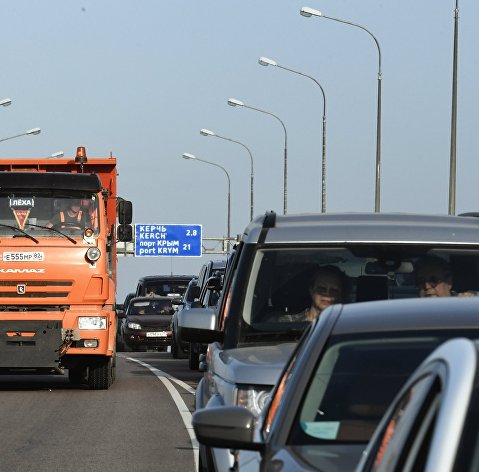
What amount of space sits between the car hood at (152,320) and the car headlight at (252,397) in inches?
1545

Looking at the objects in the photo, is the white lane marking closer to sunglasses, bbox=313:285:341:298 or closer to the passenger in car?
sunglasses, bbox=313:285:341:298

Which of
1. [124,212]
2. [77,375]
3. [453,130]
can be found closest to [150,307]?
[453,130]

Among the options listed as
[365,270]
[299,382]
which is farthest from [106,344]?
[299,382]

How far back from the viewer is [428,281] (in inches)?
358

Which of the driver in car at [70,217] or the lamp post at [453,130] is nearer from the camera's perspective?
the driver in car at [70,217]

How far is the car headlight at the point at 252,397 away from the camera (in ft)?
24.8

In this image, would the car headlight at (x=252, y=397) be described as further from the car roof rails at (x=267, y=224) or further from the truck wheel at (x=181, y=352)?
the truck wheel at (x=181, y=352)

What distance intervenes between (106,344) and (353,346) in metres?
17.0

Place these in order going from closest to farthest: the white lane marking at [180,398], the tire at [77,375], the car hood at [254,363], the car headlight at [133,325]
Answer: the car hood at [254,363], the white lane marking at [180,398], the tire at [77,375], the car headlight at [133,325]

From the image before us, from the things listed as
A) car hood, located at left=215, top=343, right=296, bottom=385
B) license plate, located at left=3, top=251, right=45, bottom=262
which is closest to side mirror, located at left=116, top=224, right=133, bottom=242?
license plate, located at left=3, top=251, right=45, bottom=262

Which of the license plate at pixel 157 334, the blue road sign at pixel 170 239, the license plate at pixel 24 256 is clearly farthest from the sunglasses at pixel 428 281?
the blue road sign at pixel 170 239

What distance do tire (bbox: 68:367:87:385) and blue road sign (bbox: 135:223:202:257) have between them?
174ft

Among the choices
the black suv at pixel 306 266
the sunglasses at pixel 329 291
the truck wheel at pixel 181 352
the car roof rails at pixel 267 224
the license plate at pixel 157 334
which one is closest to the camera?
the black suv at pixel 306 266

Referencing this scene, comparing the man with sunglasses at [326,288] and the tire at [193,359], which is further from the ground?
the man with sunglasses at [326,288]
